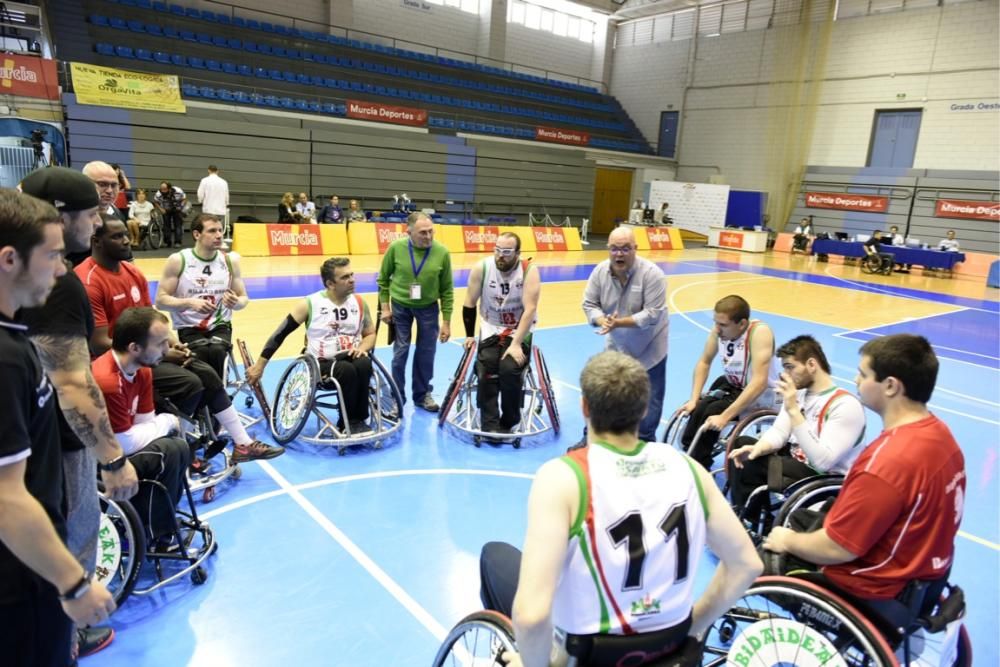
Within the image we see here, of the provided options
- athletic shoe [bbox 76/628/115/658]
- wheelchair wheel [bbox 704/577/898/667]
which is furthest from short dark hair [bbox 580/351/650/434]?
athletic shoe [bbox 76/628/115/658]

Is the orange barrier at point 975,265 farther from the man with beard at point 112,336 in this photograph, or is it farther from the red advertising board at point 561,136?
the man with beard at point 112,336

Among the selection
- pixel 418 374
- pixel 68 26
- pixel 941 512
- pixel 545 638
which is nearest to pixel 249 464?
pixel 418 374

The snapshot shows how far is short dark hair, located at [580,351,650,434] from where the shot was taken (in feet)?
5.14

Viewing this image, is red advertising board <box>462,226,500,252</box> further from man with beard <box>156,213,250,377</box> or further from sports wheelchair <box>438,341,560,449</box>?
man with beard <box>156,213,250,377</box>

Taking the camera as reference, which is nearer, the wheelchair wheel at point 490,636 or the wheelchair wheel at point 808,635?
→ the wheelchair wheel at point 490,636

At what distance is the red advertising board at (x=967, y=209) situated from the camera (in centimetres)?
1911

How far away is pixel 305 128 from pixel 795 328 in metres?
14.9

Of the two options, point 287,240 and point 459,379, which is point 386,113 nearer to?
point 287,240

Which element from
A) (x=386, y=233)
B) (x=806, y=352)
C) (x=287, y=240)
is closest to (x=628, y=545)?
(x=806, y=352)

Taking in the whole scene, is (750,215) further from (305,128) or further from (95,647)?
(95,647)

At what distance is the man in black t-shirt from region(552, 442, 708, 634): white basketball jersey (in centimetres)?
116

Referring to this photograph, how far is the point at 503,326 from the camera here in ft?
17.2

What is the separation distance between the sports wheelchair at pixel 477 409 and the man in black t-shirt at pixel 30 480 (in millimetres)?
3430

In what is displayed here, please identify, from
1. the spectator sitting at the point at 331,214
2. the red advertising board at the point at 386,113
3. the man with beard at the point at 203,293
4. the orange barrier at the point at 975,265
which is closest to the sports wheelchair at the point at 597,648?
the man with beard at the point at 203,293
